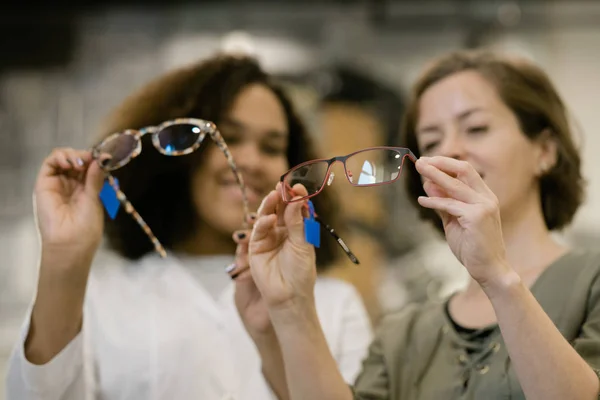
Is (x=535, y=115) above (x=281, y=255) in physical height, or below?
above

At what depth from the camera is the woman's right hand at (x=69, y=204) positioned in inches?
26.1

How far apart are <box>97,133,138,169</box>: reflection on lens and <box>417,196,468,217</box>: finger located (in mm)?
379

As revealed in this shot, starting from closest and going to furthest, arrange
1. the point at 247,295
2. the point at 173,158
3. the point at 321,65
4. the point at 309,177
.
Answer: the point at 309,177 → the point at 247,295 → the point at 173,158 → the point at 321,65

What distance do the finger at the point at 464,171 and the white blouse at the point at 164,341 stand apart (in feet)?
0.87

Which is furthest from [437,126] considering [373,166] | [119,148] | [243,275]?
[119,148]

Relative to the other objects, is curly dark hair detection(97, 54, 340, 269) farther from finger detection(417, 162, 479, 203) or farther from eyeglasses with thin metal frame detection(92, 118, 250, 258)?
finger detection(417, 162, 479, 203)

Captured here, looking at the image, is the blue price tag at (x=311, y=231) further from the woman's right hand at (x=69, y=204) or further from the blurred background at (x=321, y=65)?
the blurred background at (x=321, y=65)

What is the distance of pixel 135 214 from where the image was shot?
2.38 feet

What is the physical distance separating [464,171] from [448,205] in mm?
30

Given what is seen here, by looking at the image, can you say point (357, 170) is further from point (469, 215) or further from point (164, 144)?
point (164, 144)

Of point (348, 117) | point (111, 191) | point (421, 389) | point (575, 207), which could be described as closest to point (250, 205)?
point (111, 191)

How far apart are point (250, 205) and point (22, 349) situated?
0.30 meters

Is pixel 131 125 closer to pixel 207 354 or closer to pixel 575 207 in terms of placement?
pixel 207 354

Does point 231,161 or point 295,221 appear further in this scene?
point 231,161
